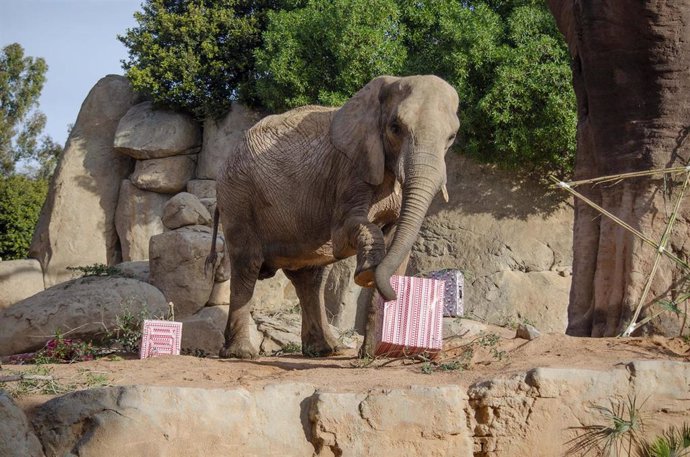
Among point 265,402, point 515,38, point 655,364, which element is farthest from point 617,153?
point 515,38

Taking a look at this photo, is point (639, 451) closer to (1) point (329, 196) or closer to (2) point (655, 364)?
(2) point (655, 364)

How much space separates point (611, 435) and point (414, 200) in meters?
2.28

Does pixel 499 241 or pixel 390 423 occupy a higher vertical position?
pixel 499 241

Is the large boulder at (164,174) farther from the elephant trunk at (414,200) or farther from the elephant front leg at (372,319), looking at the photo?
the elephant trunk at (414,200)

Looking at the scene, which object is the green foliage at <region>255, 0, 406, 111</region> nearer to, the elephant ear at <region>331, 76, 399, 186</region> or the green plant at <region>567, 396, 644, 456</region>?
the elephant ear at <region>331, 76, 399, 186</region>

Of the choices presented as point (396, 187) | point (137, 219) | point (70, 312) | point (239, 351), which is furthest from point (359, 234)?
point (137, 219)

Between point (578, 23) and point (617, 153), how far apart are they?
1.20 m

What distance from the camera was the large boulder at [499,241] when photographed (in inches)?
594

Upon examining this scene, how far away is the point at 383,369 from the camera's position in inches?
261

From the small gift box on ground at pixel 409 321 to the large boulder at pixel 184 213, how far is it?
8.02m

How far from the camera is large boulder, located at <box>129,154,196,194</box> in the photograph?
1822 centimetres

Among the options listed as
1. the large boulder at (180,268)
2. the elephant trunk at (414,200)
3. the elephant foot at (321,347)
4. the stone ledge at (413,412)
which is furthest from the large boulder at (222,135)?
the stone ledge at (413,412)

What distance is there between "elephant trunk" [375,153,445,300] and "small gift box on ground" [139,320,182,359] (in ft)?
8.85

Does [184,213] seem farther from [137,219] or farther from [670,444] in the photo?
[670,444]
